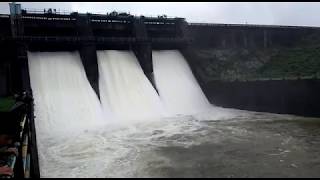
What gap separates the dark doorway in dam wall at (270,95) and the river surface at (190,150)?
122 centimetres

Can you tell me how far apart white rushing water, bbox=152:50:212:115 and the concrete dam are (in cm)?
6

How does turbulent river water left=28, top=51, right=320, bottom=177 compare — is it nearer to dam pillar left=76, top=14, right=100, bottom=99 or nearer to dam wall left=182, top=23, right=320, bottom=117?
dam pillar left=76, top=14, right=100, bottom=99

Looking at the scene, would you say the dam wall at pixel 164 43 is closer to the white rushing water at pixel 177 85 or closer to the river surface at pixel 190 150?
the white rushing water at pixel 177 85

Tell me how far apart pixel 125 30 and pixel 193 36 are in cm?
429

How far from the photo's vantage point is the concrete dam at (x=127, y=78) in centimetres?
1472

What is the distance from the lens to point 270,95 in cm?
1805

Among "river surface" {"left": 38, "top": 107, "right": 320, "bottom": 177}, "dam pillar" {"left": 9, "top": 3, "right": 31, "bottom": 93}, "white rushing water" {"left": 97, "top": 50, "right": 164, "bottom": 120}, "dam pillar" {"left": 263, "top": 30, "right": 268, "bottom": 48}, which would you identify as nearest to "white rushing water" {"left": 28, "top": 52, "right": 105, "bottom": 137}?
"dam pillar" {"left": 9, "top": 3, "right": 31, "bottom": 93}

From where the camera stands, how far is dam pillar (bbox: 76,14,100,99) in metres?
17.6

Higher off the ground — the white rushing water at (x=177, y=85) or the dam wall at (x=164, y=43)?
the dam wall at (x=164, y=43)

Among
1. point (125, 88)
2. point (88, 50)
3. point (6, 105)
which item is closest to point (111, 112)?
point (125, 88)

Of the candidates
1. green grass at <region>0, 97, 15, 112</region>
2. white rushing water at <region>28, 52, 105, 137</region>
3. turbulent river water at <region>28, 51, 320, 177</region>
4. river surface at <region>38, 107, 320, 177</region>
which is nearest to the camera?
river surface at <region>38, 107, 320, 177</region>

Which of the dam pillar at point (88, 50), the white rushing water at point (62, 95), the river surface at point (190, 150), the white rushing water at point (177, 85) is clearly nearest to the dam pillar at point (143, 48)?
the white rushing water at point (177, 85)

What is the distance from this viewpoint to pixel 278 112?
17.7 m

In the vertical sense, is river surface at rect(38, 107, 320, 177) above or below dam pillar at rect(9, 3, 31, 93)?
below
